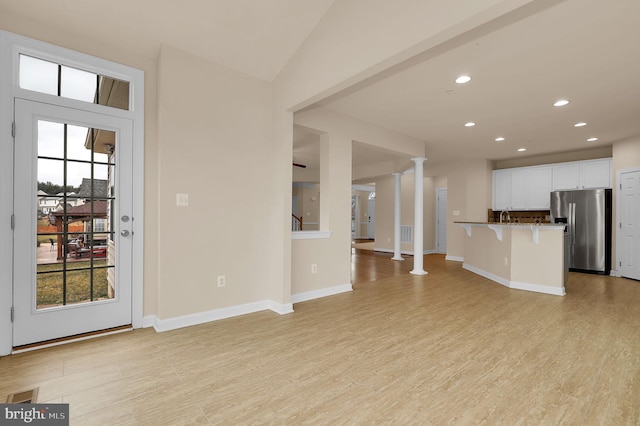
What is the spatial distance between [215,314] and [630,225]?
7.54 metres

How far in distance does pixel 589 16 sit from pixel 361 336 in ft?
10.9

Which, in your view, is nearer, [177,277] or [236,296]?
[177,277]

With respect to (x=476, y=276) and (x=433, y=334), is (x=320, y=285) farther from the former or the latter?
(x=476, y=276)

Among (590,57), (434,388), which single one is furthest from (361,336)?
(590,57)

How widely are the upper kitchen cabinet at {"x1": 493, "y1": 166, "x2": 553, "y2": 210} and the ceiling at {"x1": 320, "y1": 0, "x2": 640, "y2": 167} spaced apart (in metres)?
1.30

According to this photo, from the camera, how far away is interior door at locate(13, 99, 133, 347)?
2.61m

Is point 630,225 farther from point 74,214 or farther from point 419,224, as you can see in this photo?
point 74,214

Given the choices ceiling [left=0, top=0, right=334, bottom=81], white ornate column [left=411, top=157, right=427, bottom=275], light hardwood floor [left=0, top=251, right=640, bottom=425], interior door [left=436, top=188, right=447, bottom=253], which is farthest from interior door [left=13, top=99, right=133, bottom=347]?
interior door [left=436, top=188, right=447, bottom=253]

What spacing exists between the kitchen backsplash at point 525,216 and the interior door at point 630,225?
4.91 feet

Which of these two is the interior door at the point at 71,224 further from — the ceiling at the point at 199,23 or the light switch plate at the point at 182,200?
the ceiling at the point at 199,23

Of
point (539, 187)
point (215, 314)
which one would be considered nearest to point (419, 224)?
point (539, 187)

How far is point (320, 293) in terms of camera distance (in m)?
4.49

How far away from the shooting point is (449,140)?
6.28 meters

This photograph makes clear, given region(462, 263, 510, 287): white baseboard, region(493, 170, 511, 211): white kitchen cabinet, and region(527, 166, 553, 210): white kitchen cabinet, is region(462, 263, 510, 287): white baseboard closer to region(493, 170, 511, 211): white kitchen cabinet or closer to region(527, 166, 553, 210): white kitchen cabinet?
region(493, 170, 511, 211): white kitchen cabinet
